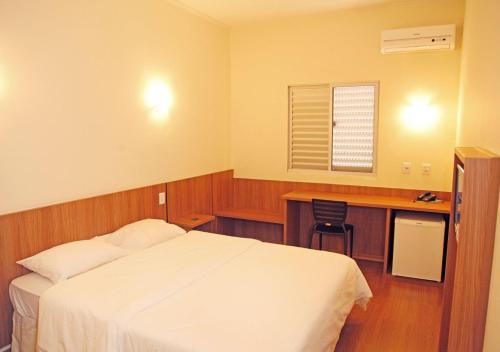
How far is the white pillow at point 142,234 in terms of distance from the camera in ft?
10.5

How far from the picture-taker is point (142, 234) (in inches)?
129

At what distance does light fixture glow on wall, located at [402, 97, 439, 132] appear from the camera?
4.27 metres

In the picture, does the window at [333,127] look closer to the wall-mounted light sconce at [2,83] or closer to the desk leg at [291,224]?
the desk leg at [291,224]

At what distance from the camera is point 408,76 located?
4320mm

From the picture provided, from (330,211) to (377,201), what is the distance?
0.58 meters

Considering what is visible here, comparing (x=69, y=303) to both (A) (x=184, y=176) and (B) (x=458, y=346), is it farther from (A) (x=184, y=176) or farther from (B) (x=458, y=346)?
(A) (x=184, y=176)

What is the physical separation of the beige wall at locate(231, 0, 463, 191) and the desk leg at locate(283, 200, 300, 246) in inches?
17.9

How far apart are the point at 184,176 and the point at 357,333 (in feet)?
8.44

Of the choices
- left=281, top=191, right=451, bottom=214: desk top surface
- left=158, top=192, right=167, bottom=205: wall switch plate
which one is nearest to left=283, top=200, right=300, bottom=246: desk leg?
left=281, top=191, right=451, bottom=214: desk top surface

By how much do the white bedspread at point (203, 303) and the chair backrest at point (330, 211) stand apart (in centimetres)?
116

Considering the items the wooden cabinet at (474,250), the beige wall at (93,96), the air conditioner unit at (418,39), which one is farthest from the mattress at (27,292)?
the air conditioner unit at (418,39)

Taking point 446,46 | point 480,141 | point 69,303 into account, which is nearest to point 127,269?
point 69,303

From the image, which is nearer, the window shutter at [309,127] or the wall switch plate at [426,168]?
the wall switch plate at [426,168]

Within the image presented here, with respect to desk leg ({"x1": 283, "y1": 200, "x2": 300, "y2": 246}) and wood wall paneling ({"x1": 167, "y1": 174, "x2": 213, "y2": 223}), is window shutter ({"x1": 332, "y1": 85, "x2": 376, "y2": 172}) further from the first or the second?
wood wall paneling ({"x1": 167, "y1": 174, "x2": 213, "y2": 223})
